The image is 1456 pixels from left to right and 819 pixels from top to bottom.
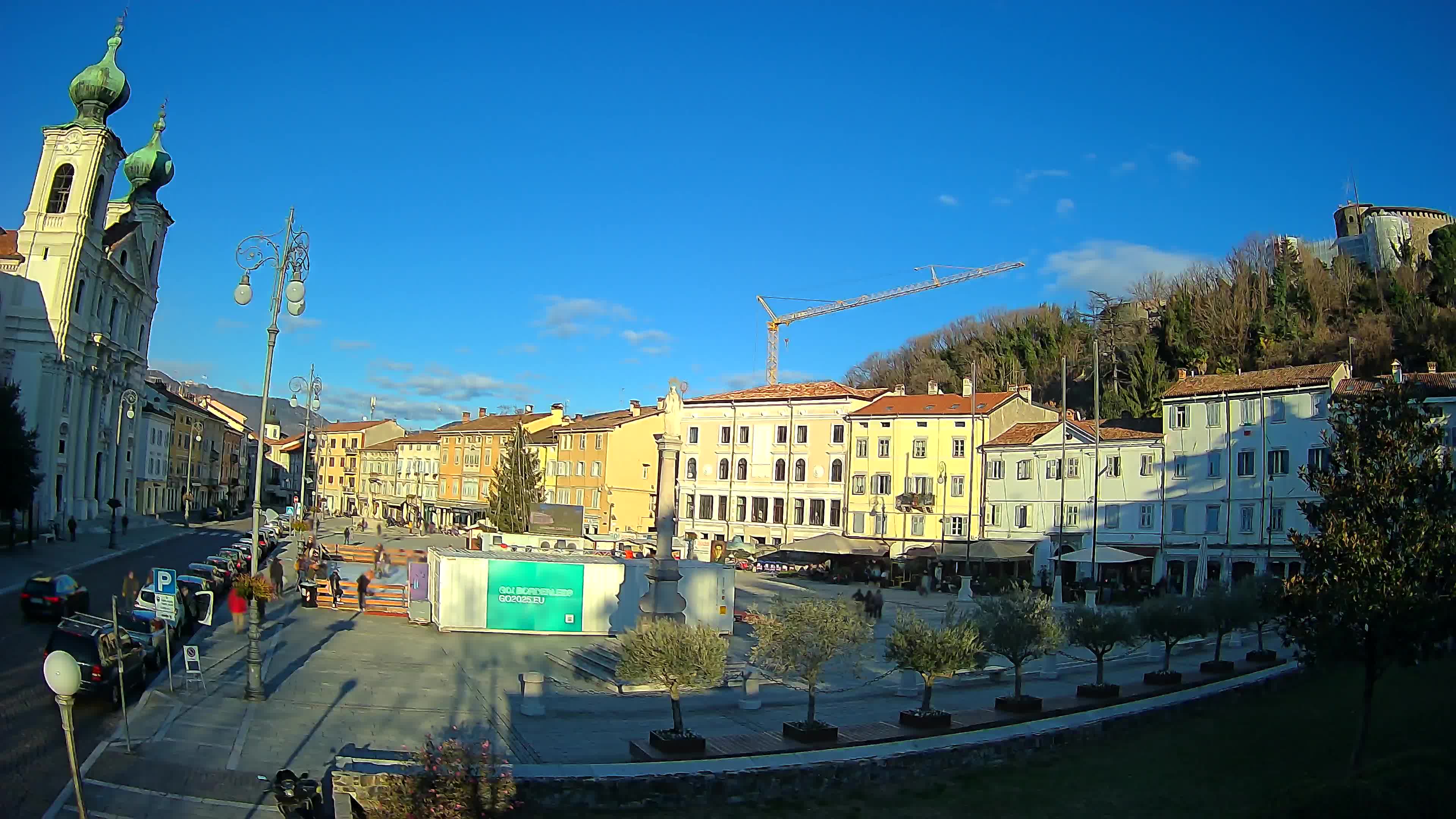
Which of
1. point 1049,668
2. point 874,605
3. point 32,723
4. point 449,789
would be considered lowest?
point 1049,668

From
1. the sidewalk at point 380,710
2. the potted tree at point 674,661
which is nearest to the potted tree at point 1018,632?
the sidewalk at point 380,710

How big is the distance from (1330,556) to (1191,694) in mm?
6016

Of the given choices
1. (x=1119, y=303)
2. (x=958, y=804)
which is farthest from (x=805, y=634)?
(x=1119, y=303)

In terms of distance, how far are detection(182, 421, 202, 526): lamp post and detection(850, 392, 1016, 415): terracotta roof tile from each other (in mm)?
59365

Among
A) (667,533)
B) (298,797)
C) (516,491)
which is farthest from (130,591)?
(516,491)

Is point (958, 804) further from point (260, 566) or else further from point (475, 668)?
point (260, 566)

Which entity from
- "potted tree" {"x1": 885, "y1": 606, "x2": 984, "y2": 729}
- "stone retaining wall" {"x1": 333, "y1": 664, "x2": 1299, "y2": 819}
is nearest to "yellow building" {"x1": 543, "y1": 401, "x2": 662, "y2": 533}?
"potted tree" {"x1": 885, "y1": 606, "x2": 984, "y2": 729}

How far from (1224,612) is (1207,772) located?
357 inches

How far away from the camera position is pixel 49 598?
80.8ft

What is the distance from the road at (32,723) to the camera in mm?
12430

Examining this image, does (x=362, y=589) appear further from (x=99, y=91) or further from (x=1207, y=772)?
(x=99, y=91)

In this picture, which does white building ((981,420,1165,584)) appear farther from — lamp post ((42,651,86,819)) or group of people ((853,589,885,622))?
lamp post ((42,651,86,819))

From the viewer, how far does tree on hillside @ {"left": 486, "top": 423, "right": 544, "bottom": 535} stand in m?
53.3

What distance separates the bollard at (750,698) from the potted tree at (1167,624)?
29.8 ft
